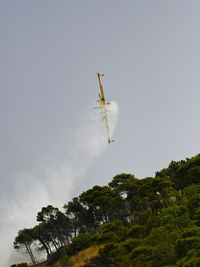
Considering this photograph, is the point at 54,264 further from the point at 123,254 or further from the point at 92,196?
the point at 123,254

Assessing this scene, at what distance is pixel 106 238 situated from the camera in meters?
36.0

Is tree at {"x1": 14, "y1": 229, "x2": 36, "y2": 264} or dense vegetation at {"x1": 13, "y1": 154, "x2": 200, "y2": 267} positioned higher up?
tree at {"x1": 14, "y1": 229, "x2": 36, "y2": 264}

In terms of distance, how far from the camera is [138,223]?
40375 mm

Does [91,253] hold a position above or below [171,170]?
below

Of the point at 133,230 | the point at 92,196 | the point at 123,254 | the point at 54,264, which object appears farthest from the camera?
the point at 92,196

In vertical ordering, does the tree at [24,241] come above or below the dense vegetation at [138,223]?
above

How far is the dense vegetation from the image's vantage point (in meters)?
24.6

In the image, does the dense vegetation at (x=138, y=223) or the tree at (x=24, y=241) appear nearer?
the dense vegetation at (x=138, y=223)

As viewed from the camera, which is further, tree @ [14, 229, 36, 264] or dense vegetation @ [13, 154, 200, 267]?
tree @ [14, 229, 36, 264]

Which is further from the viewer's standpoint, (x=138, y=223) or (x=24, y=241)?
(x=24, y=241)

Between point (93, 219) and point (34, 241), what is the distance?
92.6 ft

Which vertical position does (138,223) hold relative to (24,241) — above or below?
below

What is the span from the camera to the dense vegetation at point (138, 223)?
2458 cm

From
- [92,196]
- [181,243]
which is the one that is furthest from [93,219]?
[181,243]
